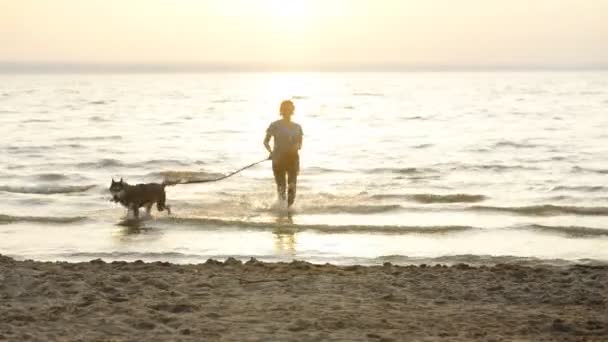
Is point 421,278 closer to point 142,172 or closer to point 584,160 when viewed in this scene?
point 142,172

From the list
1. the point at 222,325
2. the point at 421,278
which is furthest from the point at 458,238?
the point at 222,325

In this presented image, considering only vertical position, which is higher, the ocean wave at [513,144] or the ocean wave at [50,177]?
the ocean wave at [513,144]

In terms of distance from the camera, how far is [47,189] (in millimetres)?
19469

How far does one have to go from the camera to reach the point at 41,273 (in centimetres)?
858

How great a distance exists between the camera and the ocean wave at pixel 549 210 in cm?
1546

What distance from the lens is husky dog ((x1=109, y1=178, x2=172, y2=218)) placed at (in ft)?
45.4

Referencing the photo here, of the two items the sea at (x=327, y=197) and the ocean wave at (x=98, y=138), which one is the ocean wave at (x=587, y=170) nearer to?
the sea at (x=327, y=197)

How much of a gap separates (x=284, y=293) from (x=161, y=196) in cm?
676

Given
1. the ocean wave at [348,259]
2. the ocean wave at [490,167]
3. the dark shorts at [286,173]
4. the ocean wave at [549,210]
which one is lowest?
the ocean wave at [348,259]

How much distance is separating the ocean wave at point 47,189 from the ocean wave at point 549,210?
8890 mm

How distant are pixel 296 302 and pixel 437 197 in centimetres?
1065

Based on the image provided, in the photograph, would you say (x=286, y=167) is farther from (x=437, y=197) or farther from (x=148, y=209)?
(x=437, y=197)

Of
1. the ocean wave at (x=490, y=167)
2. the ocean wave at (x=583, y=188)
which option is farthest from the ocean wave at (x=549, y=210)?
the ocean wave at (x=490, y=167)

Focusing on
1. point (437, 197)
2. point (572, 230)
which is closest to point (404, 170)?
point (437, 197)
